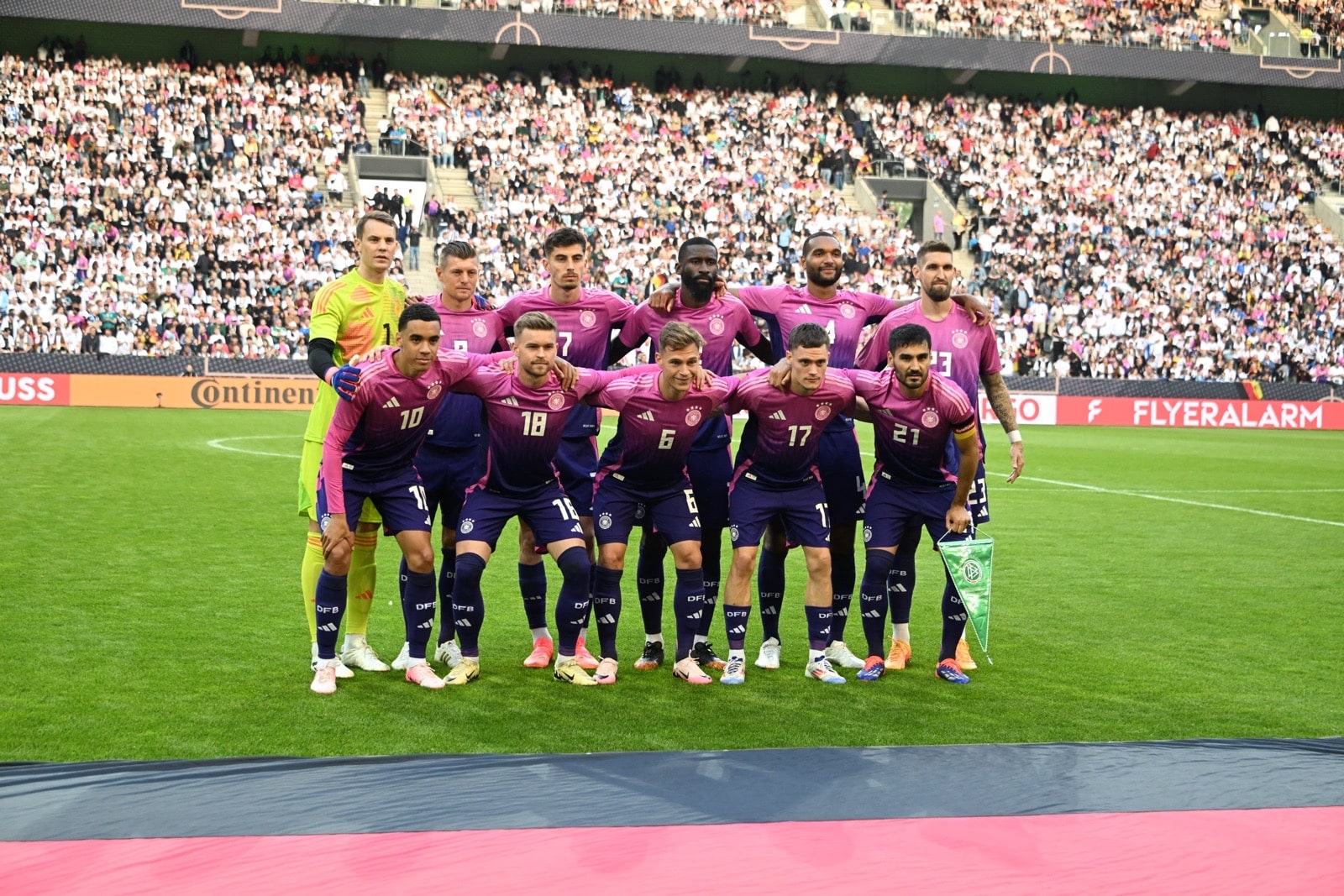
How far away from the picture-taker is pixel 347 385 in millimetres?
6168

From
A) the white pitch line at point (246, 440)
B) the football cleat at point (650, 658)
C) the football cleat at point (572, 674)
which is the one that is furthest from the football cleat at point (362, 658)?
the white pitch line at point (246, 440)

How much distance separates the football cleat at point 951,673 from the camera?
267 inches

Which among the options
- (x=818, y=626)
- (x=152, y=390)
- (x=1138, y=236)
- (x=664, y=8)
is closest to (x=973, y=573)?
(x=818, y=626)

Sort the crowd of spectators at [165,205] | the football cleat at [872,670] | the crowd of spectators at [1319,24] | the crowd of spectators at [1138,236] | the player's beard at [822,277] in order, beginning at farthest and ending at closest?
the crowd of spectators at [1319,24]
the crowd of spectators at [1138,236]
the crowd of spectators at [165,205]
the player's beard at [822,277]
the football cleat at [872,670]

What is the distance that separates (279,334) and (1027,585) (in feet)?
74.8

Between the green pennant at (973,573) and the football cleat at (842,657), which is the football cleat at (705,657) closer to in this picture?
the football cleat at (842,657)

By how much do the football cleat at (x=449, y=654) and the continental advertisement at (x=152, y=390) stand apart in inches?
829

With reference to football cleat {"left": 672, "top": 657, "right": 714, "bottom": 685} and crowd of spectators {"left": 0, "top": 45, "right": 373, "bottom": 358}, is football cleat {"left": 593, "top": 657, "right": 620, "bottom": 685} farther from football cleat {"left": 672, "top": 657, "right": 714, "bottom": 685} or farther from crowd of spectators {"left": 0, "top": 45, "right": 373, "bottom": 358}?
crowd of spectators {"left": 0, "top": 45, "right": 373, "bottom": 358}

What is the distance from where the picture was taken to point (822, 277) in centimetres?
713

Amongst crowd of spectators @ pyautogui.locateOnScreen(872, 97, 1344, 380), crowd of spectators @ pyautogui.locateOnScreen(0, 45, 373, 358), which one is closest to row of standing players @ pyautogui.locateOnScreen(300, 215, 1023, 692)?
crowd of spectators @ pyautogui.locateOnScreen(0, 45, 373, 358)

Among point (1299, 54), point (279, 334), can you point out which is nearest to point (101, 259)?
point (279, 334)

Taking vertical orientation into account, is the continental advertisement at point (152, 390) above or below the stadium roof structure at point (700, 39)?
below

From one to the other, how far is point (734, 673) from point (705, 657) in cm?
45

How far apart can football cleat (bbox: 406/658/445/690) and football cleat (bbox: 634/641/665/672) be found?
1088 millimetres
